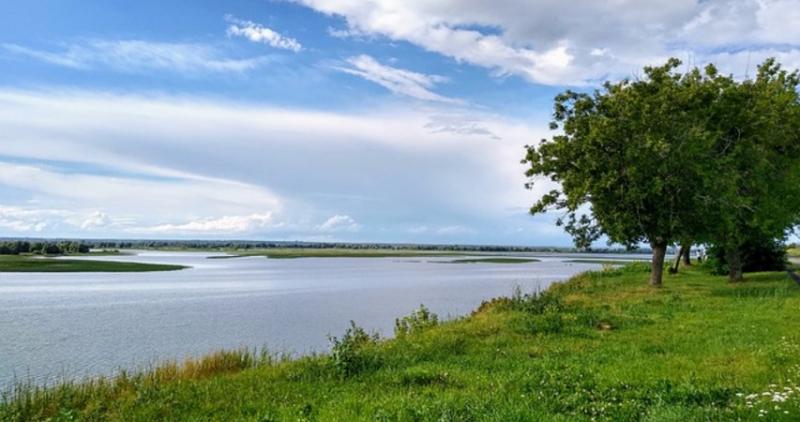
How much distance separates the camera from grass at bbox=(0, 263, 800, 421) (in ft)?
29.5

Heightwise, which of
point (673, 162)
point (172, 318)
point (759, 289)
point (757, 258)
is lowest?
point (172, 318)

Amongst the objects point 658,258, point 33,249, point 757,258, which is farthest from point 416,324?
point 33,249

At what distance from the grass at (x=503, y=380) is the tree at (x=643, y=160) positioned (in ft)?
34.1

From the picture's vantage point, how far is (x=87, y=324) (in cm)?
3044

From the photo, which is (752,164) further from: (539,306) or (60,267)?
(60,267)

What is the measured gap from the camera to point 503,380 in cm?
1115

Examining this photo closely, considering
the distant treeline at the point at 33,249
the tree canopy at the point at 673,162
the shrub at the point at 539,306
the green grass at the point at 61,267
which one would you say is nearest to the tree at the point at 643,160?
the tree canopy at the point at 673,162

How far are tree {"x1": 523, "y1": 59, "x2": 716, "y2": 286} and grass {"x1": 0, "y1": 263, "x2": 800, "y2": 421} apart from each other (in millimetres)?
10394

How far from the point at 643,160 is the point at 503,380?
824 inches

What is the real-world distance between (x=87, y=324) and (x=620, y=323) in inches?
1013

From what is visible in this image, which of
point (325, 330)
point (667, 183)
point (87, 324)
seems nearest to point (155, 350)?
point (325, 330)

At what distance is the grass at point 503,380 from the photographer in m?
8.98

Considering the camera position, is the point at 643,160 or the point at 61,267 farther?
the point at 61,267

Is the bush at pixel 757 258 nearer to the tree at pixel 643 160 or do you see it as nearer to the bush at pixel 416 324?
the tree at pixel 643 160
